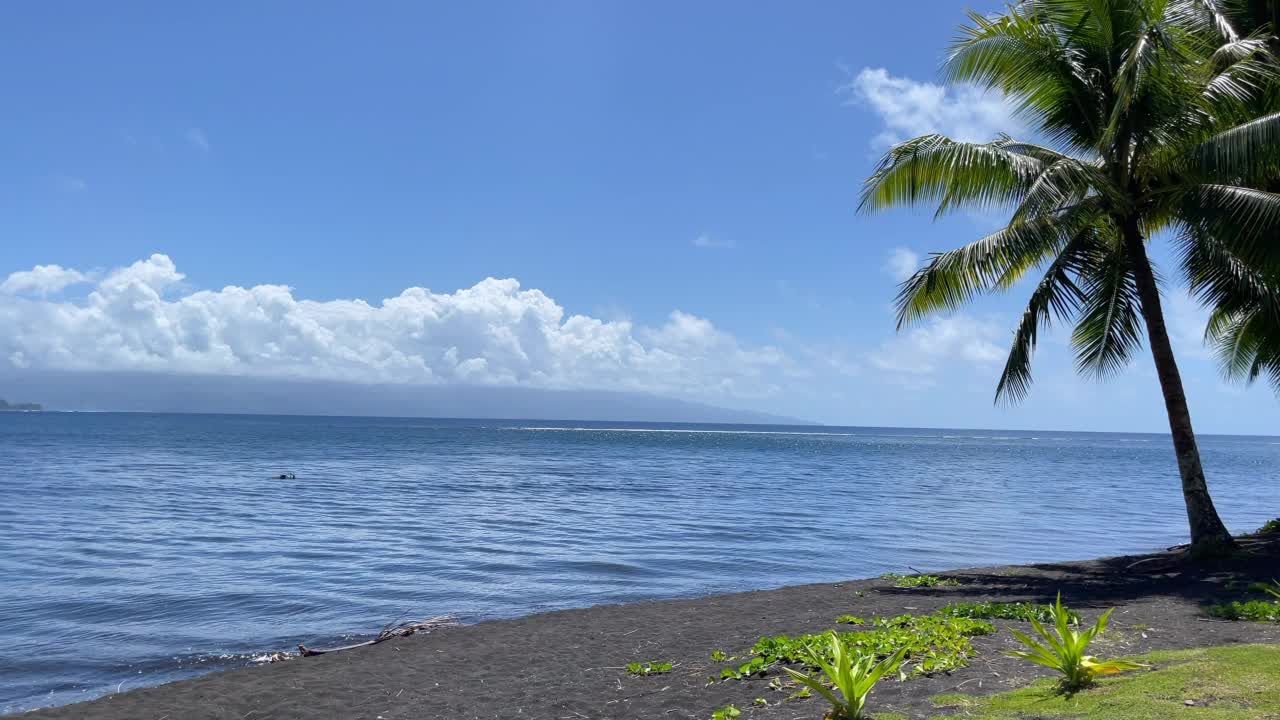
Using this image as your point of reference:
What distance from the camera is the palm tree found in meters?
12.5

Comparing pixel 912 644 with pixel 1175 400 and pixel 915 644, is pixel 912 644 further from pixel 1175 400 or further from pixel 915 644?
pixel 1175 400

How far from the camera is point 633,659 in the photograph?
381 inches

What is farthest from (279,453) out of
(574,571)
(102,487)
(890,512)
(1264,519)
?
(1264,519)

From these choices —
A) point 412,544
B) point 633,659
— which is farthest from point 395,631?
point 412,544

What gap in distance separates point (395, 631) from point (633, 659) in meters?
3.84

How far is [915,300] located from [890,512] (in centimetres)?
1661

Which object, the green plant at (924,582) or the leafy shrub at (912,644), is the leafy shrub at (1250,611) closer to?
the leafy shrub at (912,644)

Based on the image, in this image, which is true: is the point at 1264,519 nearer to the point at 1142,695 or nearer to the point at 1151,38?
the point at 1151,38

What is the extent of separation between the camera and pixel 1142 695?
5676 millimetres

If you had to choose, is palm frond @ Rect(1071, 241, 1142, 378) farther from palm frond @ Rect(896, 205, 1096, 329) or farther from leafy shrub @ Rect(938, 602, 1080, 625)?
leafy shrub @ Rect(938, 602, 1080, 625)

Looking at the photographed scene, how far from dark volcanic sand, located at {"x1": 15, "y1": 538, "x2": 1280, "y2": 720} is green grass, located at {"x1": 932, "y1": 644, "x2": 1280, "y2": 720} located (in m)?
0.54

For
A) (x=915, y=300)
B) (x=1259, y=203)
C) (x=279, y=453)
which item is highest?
(x=1259, y=203)

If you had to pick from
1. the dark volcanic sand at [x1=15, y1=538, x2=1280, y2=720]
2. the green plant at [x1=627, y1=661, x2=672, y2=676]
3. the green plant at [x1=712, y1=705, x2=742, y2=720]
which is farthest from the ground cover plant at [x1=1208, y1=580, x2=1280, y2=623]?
the green plant at [x1=627, y1=661, x2=672, y2=676]

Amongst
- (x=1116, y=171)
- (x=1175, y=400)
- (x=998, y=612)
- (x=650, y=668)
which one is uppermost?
(x=1116, y=171)
